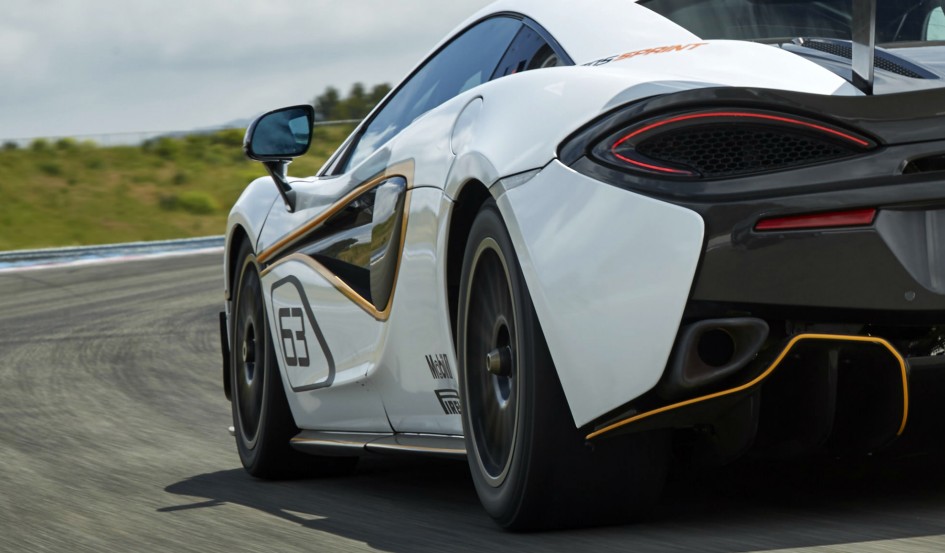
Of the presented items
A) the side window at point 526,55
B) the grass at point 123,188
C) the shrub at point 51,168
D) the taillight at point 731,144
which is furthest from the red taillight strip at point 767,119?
the shrub at point 51,168

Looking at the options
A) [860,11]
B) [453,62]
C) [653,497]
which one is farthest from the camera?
[453,62]

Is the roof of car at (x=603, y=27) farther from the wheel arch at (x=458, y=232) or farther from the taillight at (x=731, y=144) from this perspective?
the taillight at (x=731, y=144)

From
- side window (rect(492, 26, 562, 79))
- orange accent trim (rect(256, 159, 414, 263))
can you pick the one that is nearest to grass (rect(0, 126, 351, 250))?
orange accent trim (rect(256, 159, 414, 263))

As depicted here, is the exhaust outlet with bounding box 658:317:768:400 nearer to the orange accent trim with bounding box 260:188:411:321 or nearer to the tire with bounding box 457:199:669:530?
the tire with bounding box 457:199:669:530

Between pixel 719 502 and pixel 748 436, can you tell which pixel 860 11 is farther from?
pixel 719 502

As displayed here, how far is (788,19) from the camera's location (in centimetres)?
378

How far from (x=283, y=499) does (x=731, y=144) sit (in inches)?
94.8

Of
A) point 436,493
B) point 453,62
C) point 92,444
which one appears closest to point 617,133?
point 453,62

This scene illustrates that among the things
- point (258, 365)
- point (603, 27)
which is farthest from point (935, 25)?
point (258, 365)

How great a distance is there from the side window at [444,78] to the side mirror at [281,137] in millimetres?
188

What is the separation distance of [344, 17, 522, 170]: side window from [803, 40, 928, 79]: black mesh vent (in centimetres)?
92

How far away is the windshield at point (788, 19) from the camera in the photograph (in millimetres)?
3711

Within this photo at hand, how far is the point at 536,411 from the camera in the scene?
3234mm

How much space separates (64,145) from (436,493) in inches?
2383
